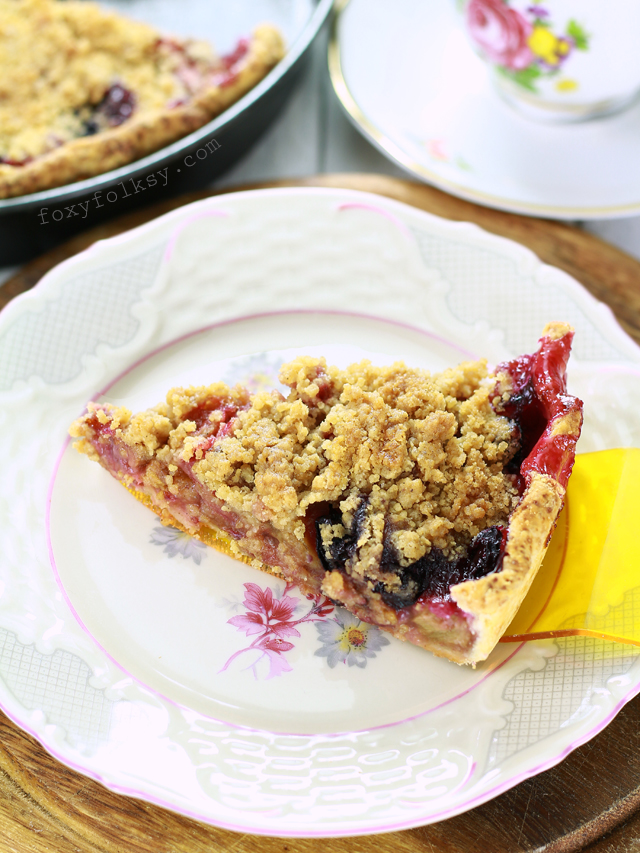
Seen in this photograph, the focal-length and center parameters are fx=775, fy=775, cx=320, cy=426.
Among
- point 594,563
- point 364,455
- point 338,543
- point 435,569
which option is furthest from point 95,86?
point 594,563

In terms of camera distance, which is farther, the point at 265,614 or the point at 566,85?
the point at 566,85

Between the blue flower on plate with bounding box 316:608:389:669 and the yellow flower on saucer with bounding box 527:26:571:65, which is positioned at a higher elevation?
the yellow flower on saucer with bounding box 527:26:571:65

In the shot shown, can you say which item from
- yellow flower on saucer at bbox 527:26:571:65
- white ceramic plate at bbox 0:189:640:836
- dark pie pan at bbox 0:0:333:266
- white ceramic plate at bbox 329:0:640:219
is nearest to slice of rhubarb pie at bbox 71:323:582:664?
white ceramic plate at bbox 0:189:640:836

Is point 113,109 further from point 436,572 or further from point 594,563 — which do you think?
point 594,563

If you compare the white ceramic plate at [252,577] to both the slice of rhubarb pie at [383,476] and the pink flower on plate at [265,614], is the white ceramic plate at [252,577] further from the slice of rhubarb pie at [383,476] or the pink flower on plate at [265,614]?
the slice of rhubarb pie at [383,476]

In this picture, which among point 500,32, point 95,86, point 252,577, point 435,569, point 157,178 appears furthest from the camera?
point 95,86

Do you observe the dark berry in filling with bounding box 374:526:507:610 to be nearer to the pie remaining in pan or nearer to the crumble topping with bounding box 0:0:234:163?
the pie remaining in pan

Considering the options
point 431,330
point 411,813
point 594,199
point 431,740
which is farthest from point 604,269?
point 411,813
